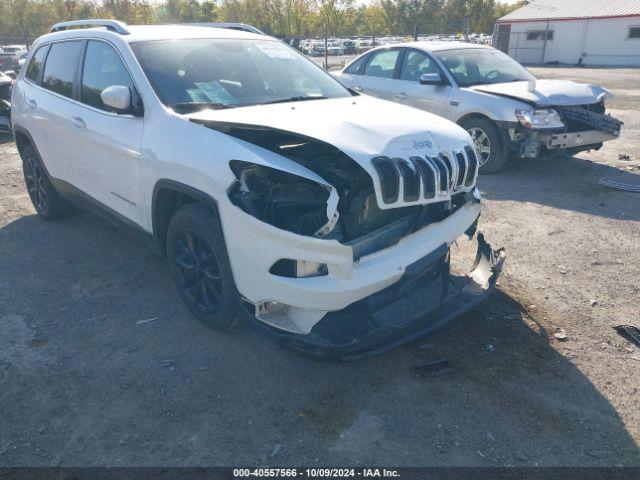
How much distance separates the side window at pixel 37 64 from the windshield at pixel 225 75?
6.58 ft

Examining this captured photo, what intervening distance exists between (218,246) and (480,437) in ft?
5.79

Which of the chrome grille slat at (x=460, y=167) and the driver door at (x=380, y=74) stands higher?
the driver door at (x=380, y=74)

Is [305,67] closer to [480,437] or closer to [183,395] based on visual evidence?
[183,395]

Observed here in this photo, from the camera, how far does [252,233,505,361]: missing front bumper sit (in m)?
2.71

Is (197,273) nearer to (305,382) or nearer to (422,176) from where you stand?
(305,382)

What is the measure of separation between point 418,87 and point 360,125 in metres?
5.24

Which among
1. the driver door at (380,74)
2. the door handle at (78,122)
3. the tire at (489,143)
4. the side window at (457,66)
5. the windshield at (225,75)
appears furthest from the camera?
the driver door at (380,74)

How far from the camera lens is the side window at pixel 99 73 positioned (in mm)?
3785

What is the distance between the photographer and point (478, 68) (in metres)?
7.63

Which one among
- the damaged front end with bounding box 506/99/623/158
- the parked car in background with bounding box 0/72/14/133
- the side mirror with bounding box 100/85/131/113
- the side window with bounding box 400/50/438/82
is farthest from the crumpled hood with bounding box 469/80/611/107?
the parked car in background with bounding box 0/72/14/133

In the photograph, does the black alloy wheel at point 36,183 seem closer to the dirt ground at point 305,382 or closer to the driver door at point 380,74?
the dirt ground at point 305,382

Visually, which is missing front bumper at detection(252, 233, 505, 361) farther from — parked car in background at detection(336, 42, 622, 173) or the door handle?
parked car in background at detection(336, 42, 622, 173)

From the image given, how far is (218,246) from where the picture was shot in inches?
119

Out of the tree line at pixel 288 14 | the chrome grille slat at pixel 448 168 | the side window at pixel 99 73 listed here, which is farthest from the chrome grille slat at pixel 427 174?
the tree line at pixel 288 14
